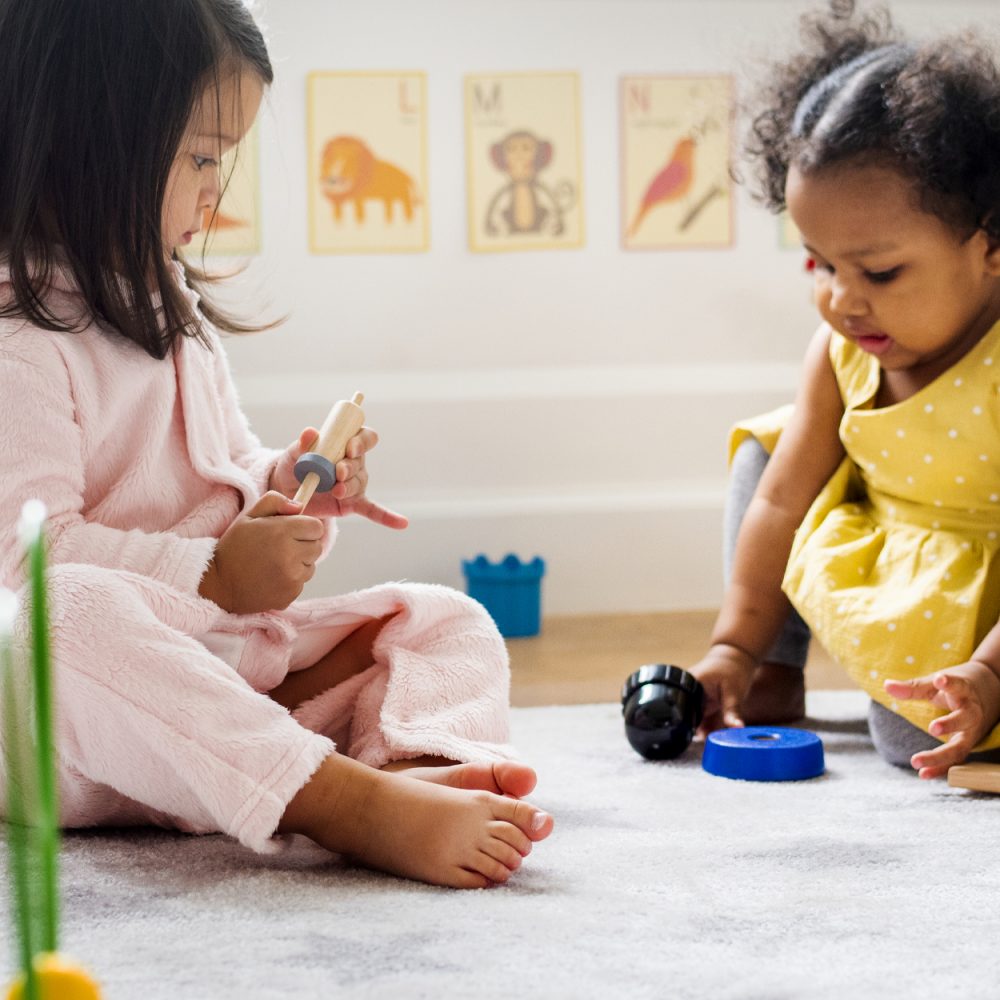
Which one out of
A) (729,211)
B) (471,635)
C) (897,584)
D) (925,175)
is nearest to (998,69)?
(925,175)

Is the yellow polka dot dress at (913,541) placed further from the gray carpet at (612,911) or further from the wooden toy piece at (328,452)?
the wooden toy piece at (328,452)

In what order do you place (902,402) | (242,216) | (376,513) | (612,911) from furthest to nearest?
1. (242,216)
2. (902,402)
3. (376,513)
4. (612,911)

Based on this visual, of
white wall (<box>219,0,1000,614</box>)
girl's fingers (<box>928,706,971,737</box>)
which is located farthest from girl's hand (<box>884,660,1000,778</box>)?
white wall (<box>219,0,1000,614</box>)

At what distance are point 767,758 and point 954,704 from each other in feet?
0.48

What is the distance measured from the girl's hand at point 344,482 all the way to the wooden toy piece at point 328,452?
0.04ft

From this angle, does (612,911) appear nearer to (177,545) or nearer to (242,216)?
(177,545)

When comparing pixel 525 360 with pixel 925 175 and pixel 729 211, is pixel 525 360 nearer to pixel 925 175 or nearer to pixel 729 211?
pixel 729 211

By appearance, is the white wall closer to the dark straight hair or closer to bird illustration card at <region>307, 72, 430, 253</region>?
bird illustration card at <region>307, 72, 430, 253</region>

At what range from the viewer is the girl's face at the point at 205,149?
946 millimetres

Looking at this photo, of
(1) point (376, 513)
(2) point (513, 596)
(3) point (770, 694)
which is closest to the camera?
(1) point (376, 513)

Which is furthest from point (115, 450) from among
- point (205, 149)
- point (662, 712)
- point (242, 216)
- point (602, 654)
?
point (242, 216)

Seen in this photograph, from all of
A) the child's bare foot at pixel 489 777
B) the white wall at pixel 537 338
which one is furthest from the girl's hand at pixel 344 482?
the white wall at pixel 537 338

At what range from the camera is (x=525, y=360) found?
204cm

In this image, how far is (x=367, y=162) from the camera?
1.99 meters
